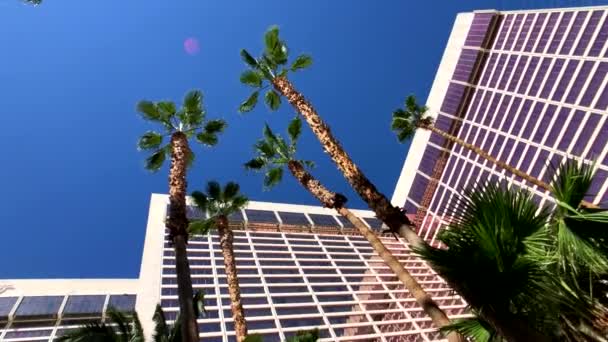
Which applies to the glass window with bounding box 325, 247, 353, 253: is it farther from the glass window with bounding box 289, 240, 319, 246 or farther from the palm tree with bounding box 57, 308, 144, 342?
the palm tree with bounding box 57, 308, 144, 342

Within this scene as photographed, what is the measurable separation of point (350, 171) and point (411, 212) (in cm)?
4130

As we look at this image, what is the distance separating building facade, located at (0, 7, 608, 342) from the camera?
30.8 metres

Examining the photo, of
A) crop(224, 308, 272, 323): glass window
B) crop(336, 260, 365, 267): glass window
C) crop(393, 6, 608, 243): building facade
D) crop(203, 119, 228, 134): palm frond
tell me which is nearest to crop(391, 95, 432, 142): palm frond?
crop(393, 6, 608, 243): building facade

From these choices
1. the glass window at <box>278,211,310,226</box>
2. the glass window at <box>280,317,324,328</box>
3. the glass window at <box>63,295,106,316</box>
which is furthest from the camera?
the glass window at <box>278,211,310,226</box>

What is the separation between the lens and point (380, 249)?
14.9m

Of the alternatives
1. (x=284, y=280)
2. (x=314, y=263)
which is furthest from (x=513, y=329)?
(x=314, y=263)

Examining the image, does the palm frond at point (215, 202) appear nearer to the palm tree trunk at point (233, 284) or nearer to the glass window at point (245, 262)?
the palm tree trunk at point (233, 284)

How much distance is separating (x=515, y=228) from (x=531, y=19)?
47943mm

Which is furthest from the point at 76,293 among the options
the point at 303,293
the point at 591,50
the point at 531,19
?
the point at 531,19

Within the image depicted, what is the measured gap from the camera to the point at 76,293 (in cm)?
3547

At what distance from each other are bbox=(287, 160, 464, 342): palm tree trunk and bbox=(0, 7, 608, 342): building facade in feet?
34.8

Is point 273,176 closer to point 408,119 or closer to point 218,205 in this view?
point 218,205

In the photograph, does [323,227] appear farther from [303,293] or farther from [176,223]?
[176,223]

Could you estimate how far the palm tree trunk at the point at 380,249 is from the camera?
1000 cm
